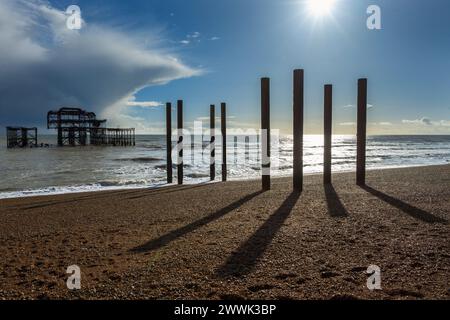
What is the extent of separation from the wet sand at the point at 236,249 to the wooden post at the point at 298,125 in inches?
68.6

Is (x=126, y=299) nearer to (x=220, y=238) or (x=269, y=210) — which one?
(x=220, y=238)

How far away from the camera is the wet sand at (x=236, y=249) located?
3.18 metres

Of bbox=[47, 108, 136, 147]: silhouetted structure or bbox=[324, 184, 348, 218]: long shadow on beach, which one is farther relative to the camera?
bbox=[47, 108, 136, 147]: silhouetted structure

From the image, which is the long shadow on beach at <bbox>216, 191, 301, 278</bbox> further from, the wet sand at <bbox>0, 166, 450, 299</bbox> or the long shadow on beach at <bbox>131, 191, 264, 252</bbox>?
the long shadow on beach at <bbox>131, 191, 264, 252</bbox>

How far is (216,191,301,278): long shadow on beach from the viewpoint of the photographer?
359 cm

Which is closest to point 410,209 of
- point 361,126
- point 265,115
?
point 361,126

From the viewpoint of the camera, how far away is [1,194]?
11836 mm

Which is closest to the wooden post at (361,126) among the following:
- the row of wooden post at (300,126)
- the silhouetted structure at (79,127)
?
the row of wooden post at (300,126)

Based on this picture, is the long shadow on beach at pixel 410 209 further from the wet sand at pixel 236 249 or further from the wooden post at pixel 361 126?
the wooden post at pixel 361 126

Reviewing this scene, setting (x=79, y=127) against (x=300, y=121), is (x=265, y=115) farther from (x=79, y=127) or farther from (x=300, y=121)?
(x=79, y=127)

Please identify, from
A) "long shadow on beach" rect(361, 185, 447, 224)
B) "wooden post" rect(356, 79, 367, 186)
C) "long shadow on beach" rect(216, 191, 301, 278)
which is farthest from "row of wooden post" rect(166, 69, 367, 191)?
"long shadow on beach" rect(216, 191, 301, 278)

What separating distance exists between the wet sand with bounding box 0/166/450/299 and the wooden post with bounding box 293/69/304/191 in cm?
174

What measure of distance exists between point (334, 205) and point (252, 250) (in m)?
3.28

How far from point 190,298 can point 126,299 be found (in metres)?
0.57
